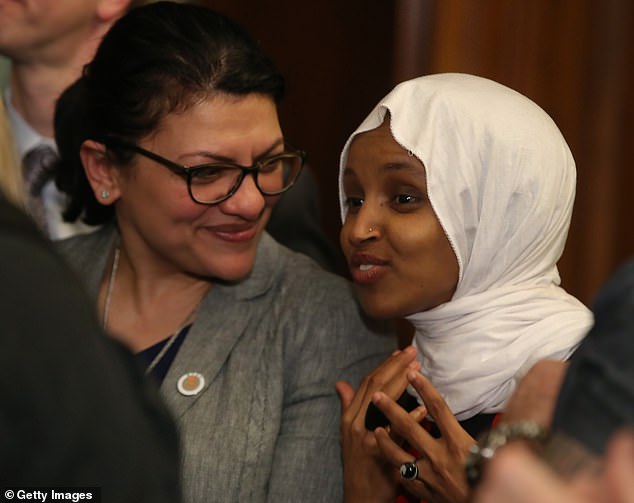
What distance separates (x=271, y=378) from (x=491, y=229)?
561 millimetres

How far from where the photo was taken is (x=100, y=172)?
100 inches

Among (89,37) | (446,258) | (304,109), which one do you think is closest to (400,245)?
(446,258)

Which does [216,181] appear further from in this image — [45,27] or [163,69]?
[45,27]

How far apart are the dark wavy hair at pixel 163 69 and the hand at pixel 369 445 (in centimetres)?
67

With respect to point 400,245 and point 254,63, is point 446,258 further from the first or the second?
point 254,63

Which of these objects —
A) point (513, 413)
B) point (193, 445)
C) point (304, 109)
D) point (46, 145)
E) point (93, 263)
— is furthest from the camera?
point (304, 109)

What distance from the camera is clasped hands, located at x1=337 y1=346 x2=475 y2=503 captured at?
194 centimetres

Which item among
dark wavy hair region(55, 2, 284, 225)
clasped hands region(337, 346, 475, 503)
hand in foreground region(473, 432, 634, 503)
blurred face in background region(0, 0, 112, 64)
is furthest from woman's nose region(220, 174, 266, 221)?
hand in foreground region(473, 432, 634, 503)

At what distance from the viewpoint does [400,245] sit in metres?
2.09

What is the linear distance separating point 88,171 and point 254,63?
462 mm

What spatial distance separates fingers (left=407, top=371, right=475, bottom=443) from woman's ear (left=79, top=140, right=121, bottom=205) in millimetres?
913

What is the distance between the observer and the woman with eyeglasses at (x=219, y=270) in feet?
7.42

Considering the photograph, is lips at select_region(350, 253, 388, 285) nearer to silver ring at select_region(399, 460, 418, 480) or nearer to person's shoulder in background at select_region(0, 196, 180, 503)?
silver ring at select_region(399, 460, 418, 480)

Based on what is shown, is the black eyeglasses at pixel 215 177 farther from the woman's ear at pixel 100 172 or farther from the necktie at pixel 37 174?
the necktie at pixel 37 174
